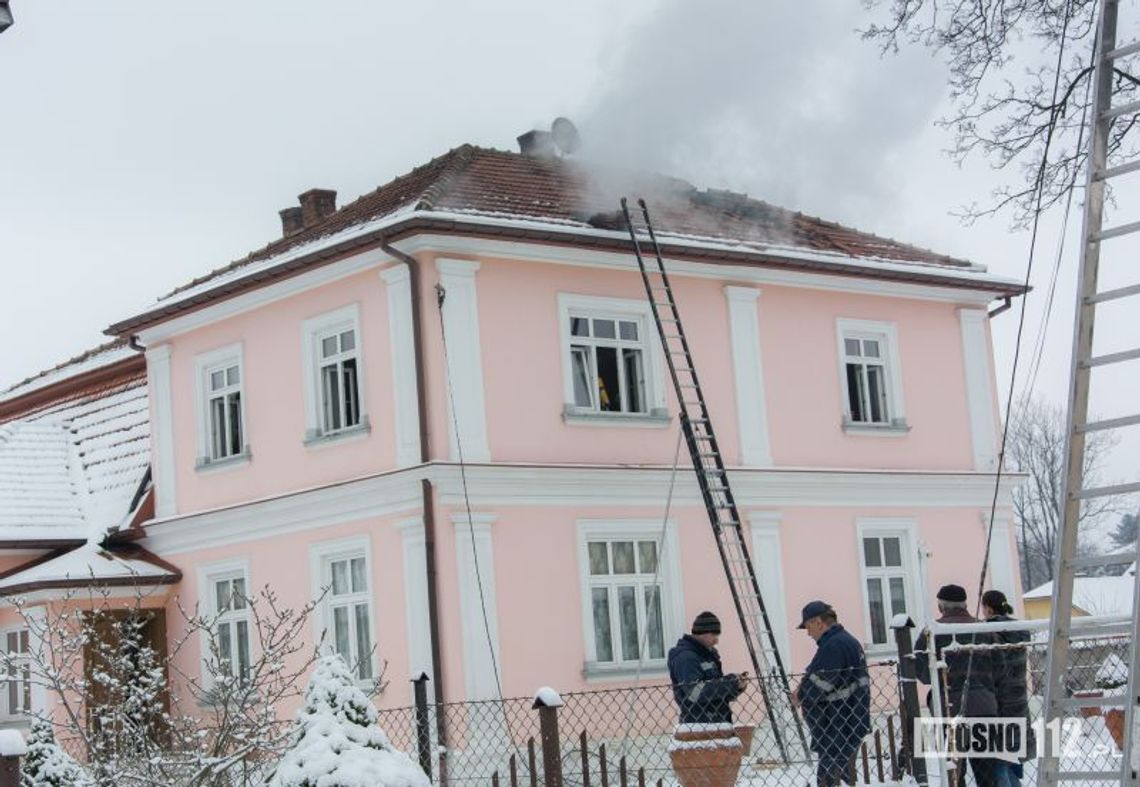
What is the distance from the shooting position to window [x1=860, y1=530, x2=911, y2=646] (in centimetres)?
2105

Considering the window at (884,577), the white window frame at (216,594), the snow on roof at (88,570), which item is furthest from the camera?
the window at (884,577)

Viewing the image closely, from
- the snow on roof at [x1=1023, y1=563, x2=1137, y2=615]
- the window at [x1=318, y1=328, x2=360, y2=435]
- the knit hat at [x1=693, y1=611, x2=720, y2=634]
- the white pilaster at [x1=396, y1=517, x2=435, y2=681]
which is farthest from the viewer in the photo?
the snow on roof at [x1=1023, y1=563, x2=1137, y2=615]

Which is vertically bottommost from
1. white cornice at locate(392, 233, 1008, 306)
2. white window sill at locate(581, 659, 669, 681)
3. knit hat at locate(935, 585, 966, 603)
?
white window sill at locate(581, 659, 669, 681)

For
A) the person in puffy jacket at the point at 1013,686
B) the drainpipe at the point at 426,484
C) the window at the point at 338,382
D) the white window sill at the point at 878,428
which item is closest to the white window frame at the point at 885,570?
the white window sill at the point at 878,428

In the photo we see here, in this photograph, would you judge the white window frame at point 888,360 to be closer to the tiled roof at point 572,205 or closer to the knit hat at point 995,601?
the tiled roof at point 572,205

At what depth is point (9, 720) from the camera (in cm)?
2128

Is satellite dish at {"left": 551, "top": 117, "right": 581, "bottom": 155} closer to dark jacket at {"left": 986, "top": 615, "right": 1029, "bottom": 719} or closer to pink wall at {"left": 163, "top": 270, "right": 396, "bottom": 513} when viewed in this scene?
pink wall at {"left": 163, "top": 270, "right": 396, "bottom": 513}

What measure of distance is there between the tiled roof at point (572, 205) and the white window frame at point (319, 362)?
1128mm

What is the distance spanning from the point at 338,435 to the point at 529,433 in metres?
2.27

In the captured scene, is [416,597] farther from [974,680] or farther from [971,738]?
[971,738]

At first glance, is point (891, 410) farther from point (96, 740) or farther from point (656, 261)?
point (96, 740)

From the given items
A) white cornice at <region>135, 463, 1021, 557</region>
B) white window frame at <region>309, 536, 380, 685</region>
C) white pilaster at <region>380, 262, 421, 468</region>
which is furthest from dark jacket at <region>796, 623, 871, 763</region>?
white window frame at <region>309, 536, 380, 685</region>

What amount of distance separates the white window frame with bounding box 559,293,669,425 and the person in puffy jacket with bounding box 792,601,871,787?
8.04 metres

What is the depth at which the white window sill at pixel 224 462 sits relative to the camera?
20.5 meters
